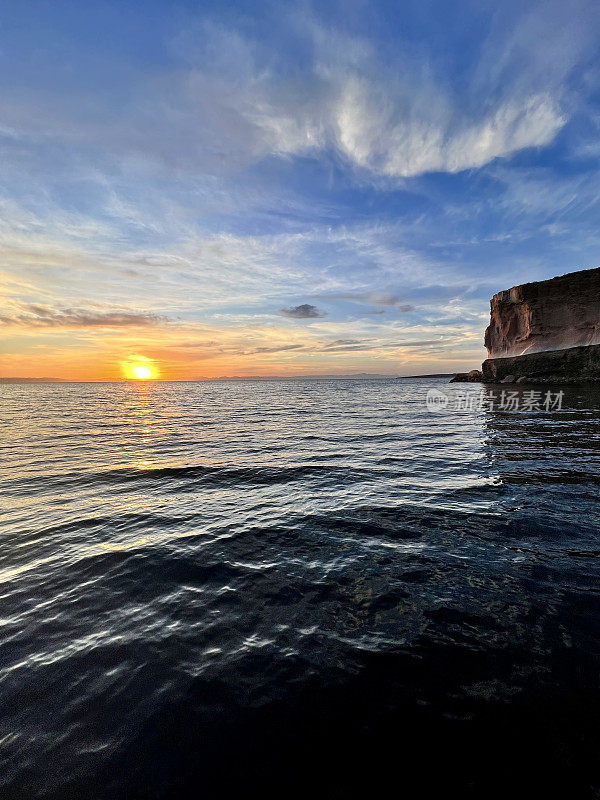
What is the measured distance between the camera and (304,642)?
15.8 ft

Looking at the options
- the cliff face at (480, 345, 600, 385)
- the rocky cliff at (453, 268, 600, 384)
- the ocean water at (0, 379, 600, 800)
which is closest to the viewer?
the ocean water at (0, 379, 600, 800)

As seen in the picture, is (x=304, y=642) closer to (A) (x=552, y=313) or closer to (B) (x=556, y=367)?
(B) (x=556, y=367)

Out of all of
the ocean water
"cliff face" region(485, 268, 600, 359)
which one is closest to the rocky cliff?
"cliff face" region(485, 268, 600, 359)

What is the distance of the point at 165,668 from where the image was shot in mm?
4484

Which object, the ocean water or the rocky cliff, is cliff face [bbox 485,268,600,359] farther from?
the ocean water

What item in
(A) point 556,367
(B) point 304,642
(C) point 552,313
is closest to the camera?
(B) point 304,642

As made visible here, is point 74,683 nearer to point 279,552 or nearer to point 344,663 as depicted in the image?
point 344,663

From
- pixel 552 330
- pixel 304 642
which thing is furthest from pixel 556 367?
pixel 304 642

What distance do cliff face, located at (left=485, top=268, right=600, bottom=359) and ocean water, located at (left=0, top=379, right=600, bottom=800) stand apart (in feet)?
225

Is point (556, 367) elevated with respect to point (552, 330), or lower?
lower

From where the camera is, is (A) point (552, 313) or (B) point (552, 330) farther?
(B) point (552, 330)

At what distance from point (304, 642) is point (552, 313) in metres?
81.0

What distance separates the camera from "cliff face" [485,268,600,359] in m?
62.1

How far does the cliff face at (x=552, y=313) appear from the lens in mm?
62062
